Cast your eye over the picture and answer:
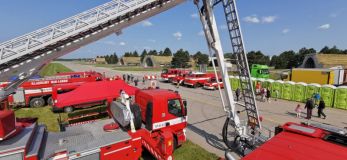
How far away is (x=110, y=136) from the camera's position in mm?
6672

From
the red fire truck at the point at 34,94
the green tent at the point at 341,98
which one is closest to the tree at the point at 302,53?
the green tent at the point at 341,98

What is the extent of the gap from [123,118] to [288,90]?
58.4 ft

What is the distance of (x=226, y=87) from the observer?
777 centimetres

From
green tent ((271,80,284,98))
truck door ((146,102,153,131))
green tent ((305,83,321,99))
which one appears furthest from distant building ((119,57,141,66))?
truck door ((146,102,153,131))

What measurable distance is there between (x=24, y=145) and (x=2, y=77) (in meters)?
1.92

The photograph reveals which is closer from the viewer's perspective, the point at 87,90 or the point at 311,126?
the point at 311,126

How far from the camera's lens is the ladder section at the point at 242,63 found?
22.8 feet

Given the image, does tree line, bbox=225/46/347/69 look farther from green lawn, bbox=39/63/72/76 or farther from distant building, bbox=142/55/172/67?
green lawn, bbox=39/63/72/76

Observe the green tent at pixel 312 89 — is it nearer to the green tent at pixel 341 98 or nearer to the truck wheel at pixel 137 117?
the green tent at pixel 341 98

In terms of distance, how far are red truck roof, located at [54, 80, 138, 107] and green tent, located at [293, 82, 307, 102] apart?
15047mm

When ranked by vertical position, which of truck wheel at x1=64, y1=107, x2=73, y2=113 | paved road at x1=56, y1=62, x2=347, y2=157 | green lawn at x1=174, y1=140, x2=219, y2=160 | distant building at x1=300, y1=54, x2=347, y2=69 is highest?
distant building at x1=300, y1=54, x2=347, y2=69

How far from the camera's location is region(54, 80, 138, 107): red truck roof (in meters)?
12.5

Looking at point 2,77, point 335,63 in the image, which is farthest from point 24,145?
point 335,63

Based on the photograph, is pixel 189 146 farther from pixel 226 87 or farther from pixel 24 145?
pixel 24 145
